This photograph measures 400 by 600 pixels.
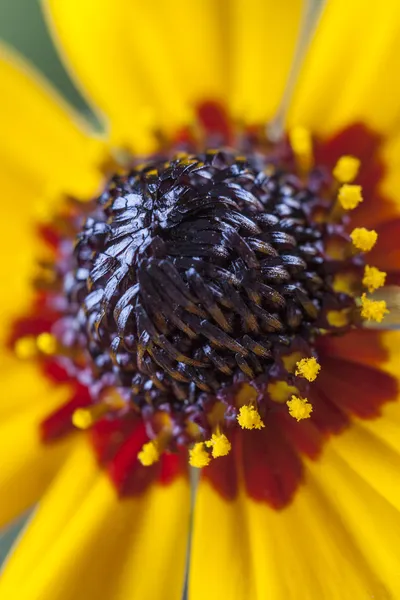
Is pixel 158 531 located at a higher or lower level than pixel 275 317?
lower

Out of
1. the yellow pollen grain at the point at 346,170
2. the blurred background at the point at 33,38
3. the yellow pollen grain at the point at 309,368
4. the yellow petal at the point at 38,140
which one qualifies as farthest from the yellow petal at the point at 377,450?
the blurred background at the point at 33,38

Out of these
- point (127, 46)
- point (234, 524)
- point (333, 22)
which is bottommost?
point (234, 524)

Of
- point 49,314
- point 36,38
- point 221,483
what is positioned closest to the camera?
point 221,483

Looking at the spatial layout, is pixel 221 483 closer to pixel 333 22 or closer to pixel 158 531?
pixel 158 531

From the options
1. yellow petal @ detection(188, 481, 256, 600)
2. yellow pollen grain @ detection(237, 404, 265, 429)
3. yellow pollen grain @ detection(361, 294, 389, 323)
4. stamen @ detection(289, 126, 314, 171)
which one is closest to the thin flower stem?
stamen @ detection(289, 126, 314, 171)

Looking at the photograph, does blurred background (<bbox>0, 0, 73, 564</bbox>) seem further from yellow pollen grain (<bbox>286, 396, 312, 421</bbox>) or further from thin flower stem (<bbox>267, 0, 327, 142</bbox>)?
yellow pollen grain (<bbox>286, 396, 312, 421</bbox>)

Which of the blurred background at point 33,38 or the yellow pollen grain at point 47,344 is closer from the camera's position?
the yellow pollen grain at point 47,344

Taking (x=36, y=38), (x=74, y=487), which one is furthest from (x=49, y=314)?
(x=36, y=38)

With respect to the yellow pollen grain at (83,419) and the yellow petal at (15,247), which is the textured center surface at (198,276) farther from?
the yellow petal at (15,247)
